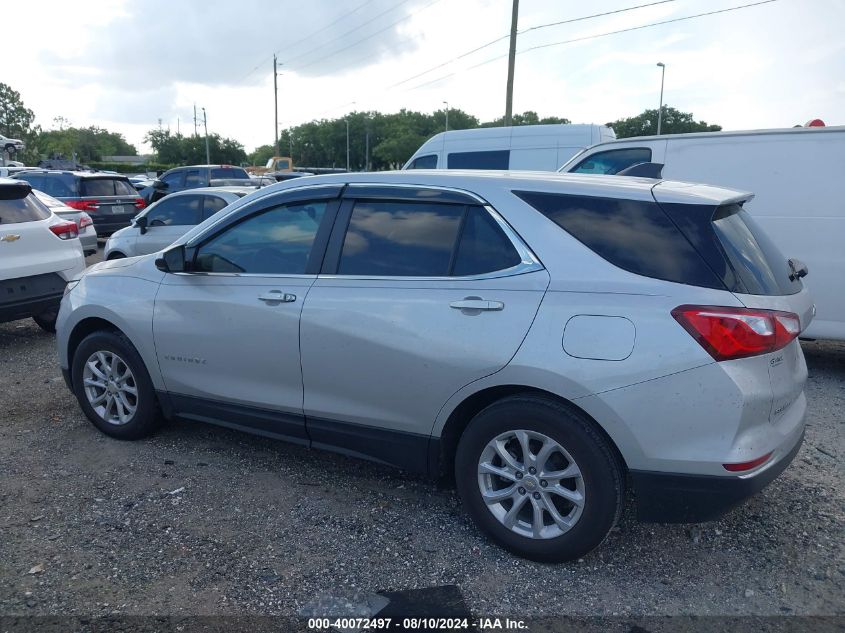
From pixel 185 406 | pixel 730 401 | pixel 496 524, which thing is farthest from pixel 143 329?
pixel 730 401

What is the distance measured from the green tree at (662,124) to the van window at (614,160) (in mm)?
49543

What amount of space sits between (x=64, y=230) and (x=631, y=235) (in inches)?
255

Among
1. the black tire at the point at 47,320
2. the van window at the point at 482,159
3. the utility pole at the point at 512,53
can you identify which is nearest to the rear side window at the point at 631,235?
the black tire at the point at 47,320

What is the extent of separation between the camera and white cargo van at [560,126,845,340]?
19.3ft

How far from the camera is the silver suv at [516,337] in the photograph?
285 cm

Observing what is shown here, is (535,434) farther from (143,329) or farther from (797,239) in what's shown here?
(797,239)

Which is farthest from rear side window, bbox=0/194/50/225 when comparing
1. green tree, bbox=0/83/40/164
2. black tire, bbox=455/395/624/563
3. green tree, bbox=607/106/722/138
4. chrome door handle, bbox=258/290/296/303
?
green tree, bbox=0/83/40/164

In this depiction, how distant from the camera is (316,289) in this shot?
3.71m

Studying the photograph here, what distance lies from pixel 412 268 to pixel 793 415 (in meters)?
1.88

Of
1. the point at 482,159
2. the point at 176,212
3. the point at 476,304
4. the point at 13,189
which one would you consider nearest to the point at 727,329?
the point at 476,304

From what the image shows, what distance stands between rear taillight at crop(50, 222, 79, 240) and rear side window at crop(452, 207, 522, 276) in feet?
18.6

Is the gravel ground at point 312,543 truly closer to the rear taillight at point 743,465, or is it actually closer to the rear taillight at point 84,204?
the rear taillight at point 743,465

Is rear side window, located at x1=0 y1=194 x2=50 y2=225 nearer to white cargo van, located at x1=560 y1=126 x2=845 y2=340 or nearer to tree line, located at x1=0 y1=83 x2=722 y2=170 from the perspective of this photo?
white cargo van, located at x1=560 y1=126 x2=845 y2=340

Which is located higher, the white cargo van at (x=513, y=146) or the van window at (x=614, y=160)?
the white cargo van at (x=513, y=146)
